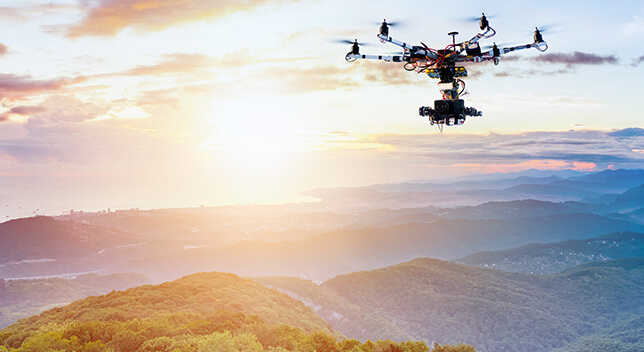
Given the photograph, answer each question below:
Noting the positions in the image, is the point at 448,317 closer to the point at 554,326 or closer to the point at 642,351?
the point at 554,326

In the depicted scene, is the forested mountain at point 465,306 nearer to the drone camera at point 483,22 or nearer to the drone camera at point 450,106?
the drone camera at point 450,106

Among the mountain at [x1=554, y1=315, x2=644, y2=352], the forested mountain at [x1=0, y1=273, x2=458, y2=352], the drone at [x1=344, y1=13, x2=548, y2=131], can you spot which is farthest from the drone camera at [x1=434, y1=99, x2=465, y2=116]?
the mountain at [x1=554, y1=315, x2=644, y2=352]

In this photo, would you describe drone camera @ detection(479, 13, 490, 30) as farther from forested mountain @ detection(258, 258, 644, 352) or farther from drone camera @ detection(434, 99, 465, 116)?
forested mountain @ detection(258, 258, 644, 352)

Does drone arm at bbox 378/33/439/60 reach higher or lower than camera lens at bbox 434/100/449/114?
higher

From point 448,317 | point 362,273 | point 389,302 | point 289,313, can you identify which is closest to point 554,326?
point 448,317

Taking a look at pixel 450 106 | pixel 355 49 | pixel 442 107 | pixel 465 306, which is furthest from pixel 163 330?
pixel 465 306

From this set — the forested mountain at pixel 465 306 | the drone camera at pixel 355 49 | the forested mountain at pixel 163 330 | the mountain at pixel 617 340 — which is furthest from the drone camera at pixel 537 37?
the mountain at pixel 617 340
